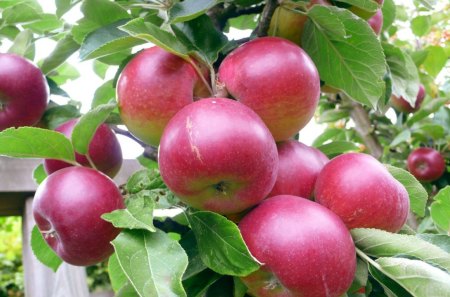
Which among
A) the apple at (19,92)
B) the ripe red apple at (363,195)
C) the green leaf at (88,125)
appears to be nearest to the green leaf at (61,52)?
the apple at (19,92)

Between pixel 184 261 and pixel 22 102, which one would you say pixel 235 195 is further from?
pixel 22 102

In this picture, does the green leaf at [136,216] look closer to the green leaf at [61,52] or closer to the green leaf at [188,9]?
the green leaf at [188,9]

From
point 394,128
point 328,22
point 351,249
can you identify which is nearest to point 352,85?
point 328,22

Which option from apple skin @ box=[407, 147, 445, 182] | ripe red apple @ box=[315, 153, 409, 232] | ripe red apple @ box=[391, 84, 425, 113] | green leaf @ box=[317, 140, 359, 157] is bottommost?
apple skin @ box=[407, 147, 445, 182]

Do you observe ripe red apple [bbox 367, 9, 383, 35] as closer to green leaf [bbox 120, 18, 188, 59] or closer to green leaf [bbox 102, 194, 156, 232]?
green leaf [bbox 120, 18, 188, 59]

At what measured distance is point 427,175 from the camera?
5.19 feet

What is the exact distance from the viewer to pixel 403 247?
1.83ft

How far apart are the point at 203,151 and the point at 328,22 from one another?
24 cm

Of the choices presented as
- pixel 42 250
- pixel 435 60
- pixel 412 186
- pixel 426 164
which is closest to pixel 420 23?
pixel 435 60

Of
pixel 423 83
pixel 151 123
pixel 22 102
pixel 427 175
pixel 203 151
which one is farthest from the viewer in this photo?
pixel 423 83

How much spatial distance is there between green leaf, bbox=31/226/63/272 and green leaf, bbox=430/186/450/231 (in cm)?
61

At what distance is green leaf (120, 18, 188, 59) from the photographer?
57cm

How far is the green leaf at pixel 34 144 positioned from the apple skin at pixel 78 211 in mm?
39

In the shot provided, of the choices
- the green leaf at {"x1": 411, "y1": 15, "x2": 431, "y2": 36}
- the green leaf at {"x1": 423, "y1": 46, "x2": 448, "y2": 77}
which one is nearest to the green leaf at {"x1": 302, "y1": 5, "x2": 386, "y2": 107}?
the green leaf at {"x1": 423, "y1": 46, "x2": 448, "y2": 77}
